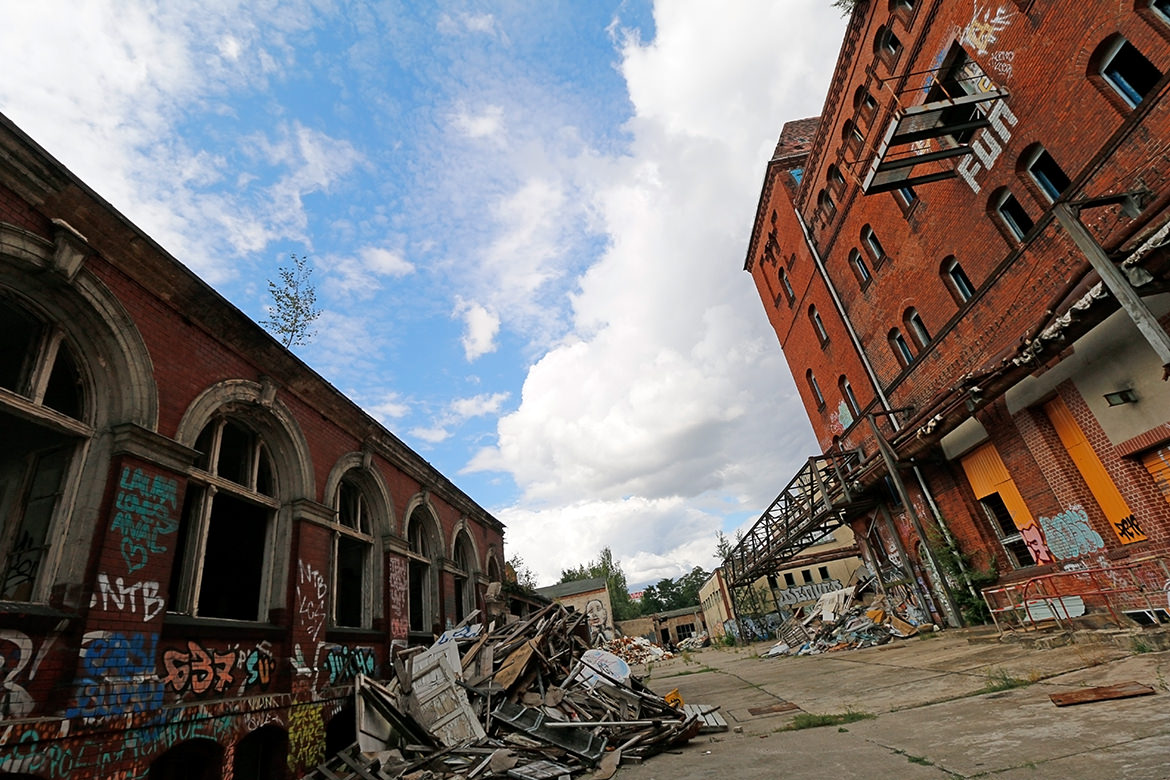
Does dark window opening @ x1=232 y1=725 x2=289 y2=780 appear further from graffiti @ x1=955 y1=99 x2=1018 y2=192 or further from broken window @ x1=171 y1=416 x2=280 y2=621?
graffiti @ x1=955 y1=99 x2=1018 y2=192

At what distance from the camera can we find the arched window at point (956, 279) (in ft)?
38.4

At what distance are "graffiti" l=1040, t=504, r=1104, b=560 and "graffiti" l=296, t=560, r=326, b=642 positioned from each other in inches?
498

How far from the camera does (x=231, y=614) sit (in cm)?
970

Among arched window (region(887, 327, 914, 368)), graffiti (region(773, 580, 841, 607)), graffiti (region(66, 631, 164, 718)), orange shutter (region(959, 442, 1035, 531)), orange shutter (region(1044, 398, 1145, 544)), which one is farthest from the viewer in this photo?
graffiti (region(773, 580, 841, 607))

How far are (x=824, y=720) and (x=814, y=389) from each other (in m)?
17.0

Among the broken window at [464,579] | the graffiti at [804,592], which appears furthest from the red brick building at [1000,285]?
the graffiti at [804,592]

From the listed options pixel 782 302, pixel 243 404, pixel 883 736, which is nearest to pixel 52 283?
pixel 243 404

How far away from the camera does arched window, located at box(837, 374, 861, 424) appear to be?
1692cm

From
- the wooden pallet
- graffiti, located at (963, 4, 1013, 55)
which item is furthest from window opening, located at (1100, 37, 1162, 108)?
the wooden pallet

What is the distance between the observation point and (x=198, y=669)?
543 cm

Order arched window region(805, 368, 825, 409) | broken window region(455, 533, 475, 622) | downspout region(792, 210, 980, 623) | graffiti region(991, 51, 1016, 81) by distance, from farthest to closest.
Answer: arched window region(805, 368, 825, 409), broken window region(455, 533, 475, 622), downspout region(792, 210, 980, 623), graffiti region(991, 51, 1016, 81)

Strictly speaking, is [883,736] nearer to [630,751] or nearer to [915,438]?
[630,751]

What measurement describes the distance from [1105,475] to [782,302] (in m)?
14.4

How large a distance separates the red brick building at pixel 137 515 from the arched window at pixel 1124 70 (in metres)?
12.9
